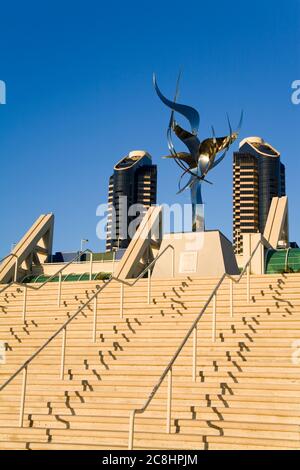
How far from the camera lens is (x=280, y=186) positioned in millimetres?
156125

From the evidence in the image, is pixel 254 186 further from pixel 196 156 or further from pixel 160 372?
pixel 160 372

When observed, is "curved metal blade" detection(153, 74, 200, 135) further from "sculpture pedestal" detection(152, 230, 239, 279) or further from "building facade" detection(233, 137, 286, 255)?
"building facade" detection(233, 137, 286, 255)

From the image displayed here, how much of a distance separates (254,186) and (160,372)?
481 feet

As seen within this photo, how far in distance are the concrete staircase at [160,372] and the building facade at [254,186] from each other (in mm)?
137832

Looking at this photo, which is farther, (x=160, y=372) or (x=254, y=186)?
(x=254, y=186)

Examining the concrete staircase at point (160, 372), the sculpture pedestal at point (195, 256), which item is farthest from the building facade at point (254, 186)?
the concrete staircase at point (160, 372)

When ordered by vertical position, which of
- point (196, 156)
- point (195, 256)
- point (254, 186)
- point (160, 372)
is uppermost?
point (254, 186)

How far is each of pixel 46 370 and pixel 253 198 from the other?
473ft

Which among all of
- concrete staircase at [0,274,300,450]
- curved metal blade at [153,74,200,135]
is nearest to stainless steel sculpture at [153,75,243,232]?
curved metal blade at [153,74,200,135]

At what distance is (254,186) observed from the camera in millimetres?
153000

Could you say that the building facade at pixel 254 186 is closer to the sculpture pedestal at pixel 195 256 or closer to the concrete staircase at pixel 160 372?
the sculpture pedestal at pixel 195 256

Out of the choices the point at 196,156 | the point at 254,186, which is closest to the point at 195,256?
the point at 196,156

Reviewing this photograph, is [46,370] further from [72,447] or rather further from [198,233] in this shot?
[198,233]
